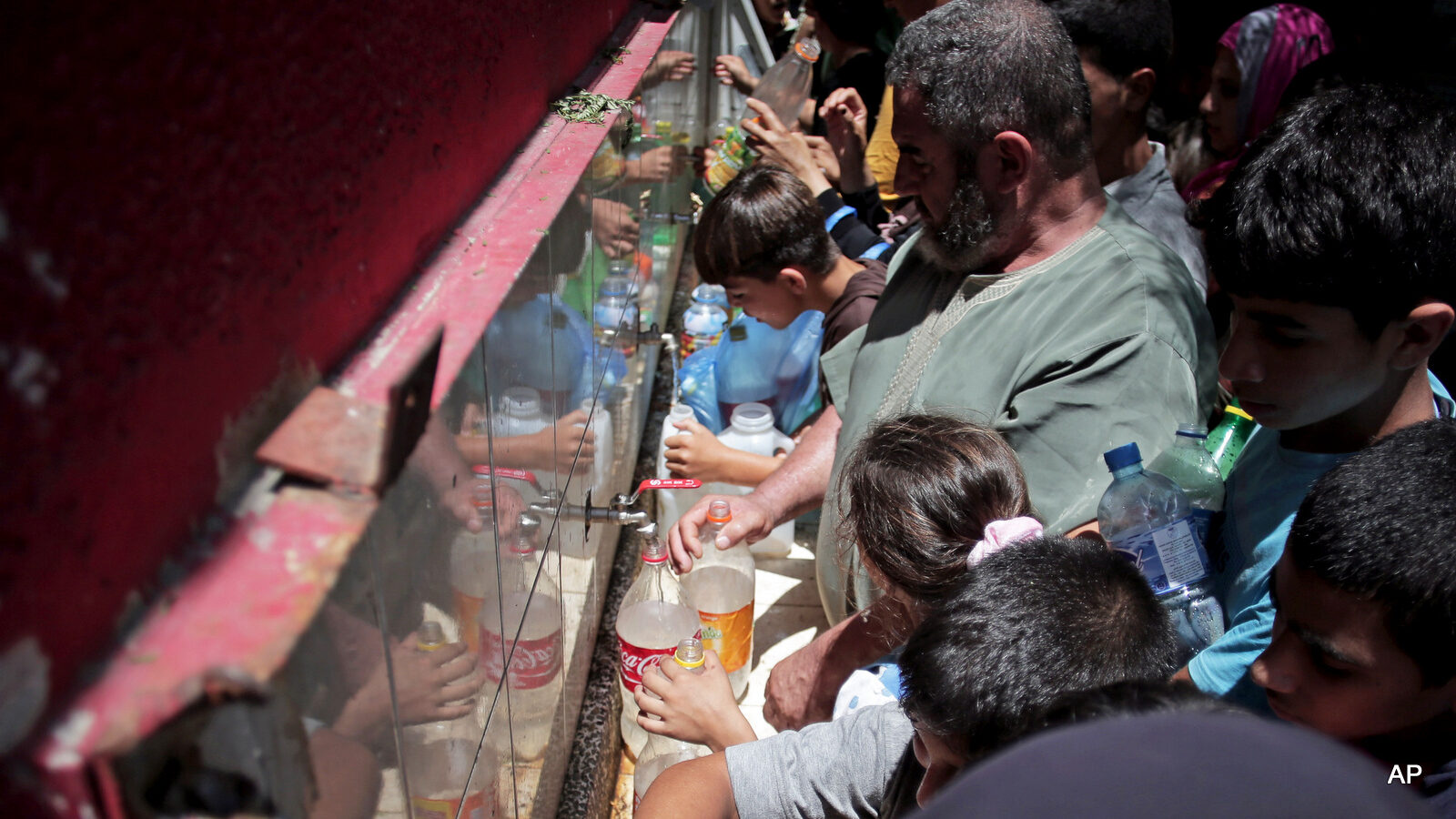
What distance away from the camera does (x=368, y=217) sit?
911 mm

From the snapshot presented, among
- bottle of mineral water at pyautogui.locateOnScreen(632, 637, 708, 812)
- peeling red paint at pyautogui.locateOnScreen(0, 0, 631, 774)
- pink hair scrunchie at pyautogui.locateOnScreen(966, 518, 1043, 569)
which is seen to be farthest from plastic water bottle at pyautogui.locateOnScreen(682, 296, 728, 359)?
peeling red paint at pyautogui.locateOnScreen(0, 0, 631, 774)

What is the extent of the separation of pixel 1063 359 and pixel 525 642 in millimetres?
1174

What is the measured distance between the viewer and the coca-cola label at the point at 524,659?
1.30m

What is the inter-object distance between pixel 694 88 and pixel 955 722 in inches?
164

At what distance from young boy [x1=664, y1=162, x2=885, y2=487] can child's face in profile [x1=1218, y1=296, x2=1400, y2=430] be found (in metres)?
1.37

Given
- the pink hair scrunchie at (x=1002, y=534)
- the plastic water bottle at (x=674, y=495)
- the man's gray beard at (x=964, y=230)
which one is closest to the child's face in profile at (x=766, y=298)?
the plastic water bottle at (x=674, y=495)

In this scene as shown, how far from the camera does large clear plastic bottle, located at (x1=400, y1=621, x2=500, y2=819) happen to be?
1021 mm

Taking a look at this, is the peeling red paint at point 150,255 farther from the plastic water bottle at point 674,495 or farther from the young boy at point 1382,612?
the plastic water bottle at point 674,495

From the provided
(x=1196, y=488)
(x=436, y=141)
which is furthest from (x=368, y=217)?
(x=1196, y=488)

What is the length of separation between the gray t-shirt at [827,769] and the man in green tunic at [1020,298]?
306 mm

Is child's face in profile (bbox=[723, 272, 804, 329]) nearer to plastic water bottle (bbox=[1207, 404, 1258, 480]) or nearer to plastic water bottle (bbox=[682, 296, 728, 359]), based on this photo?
plastic water bottle (bbox=[682, 296, 728, 359])

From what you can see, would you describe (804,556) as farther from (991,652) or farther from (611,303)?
(991,652)

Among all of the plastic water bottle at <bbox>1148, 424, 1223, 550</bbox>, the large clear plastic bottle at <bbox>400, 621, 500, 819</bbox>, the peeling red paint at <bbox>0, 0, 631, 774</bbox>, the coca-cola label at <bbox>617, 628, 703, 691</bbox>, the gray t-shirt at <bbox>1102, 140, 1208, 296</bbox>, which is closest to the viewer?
the peeling red paint at <bbox>0, 0, 631, 774</bbox>

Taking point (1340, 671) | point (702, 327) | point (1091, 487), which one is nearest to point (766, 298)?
point (702, 327)
